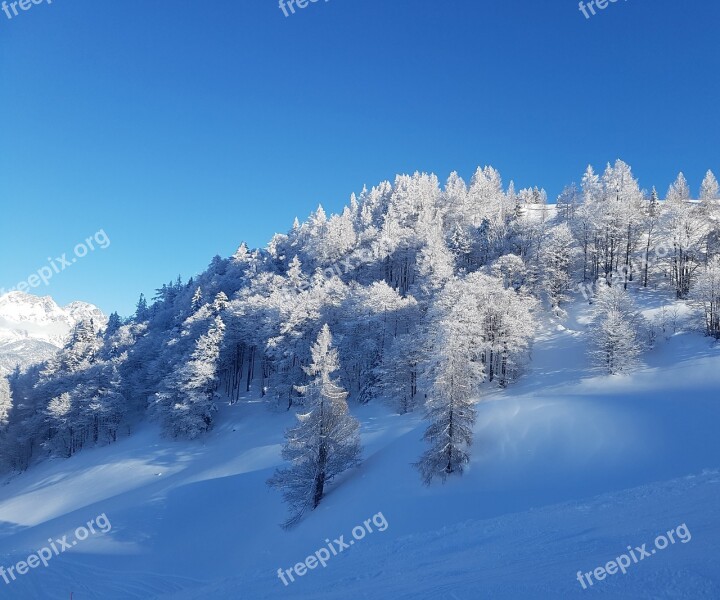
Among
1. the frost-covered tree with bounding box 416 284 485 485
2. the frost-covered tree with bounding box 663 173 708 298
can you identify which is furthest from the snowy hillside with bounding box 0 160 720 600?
the frost-covered tree with bounding box 663 173 708 298

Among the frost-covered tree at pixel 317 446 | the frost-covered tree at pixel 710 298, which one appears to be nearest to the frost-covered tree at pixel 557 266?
the frost-covered tree at pixel 710 298

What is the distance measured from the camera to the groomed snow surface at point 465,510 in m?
13.1

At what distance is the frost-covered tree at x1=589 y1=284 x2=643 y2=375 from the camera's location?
1501 inches

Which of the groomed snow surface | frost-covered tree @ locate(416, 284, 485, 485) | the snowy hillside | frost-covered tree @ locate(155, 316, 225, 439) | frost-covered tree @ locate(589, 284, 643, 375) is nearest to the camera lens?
the groomed snow surface

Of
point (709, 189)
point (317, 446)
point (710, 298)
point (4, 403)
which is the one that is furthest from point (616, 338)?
point (4, 403)

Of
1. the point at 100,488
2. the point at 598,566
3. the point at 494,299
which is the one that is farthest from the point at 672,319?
the point at 100,488

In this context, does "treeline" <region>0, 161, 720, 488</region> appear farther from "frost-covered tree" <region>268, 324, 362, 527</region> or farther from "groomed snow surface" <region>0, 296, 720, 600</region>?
"frost-covered tree" <region>268, 324, 362, 527</region>

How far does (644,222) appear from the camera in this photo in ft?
196

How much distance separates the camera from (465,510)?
21250 mm

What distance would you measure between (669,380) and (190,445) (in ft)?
159

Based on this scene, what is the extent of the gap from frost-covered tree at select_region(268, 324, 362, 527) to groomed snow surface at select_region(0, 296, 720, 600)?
161 cm

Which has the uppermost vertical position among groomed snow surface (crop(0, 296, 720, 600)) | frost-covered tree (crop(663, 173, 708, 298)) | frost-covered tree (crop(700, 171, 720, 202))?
frost-covered tree (crop(700, 171, 720, 202))

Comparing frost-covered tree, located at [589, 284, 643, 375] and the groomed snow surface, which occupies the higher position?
frost-covered tree, located at [589, 284, 643, 375]

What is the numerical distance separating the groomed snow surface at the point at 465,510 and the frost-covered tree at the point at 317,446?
161 centimetres
